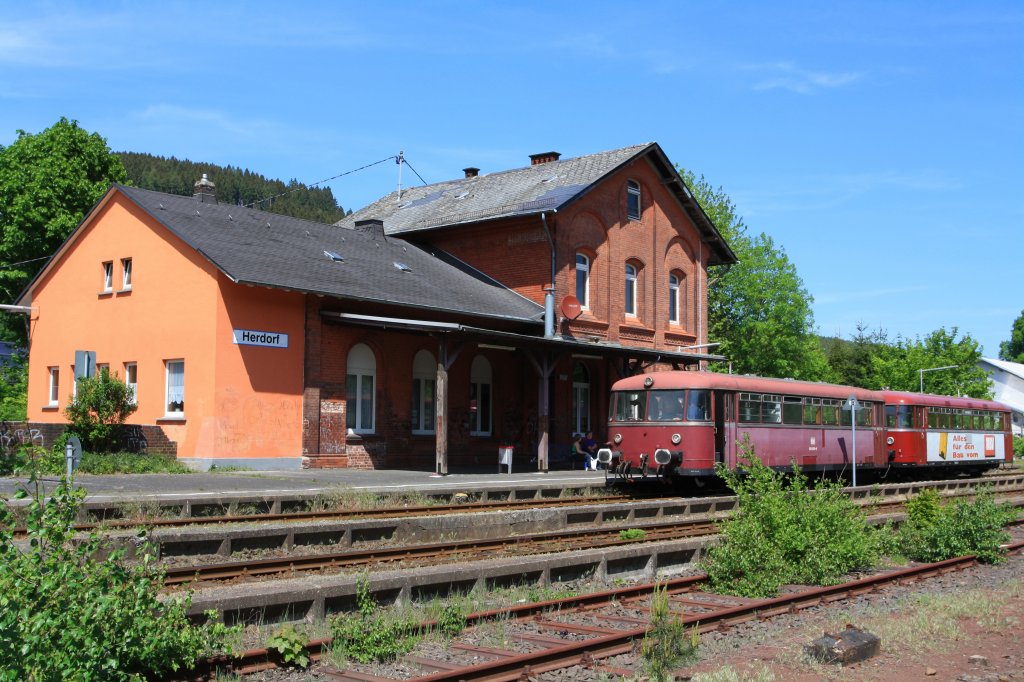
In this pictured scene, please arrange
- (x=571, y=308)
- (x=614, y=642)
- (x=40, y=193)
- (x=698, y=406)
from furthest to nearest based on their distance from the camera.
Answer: (x=40, y=193) < (x=571, y=308) < (x=698, y=406) < (x=614, y=642)

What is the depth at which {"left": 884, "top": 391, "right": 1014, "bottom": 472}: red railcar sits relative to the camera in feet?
93.5

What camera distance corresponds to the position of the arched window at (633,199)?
34.8 m

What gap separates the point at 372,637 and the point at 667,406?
14185 mm

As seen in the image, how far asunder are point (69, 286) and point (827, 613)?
81.7 feet

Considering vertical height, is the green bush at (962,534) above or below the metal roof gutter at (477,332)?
below

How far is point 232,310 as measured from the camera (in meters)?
23.7

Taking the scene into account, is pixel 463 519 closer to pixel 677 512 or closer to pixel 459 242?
pixel 677 512

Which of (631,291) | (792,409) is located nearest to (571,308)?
(631,291)

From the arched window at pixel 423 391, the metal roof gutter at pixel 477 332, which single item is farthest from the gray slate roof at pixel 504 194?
the arched window at pixel 423 391

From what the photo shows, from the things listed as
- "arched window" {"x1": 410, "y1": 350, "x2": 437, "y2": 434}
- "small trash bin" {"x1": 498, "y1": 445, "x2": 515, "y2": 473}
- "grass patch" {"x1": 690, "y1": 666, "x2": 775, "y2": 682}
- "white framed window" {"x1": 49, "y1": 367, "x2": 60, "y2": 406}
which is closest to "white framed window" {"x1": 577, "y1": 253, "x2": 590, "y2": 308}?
"arched window" {"x1": 410, "y1": 350, "x2": 437, "y2": 434}

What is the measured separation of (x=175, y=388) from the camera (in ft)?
81.2

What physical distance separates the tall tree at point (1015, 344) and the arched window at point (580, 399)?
340 feet

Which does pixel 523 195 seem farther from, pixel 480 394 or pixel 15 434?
pixel 15 434

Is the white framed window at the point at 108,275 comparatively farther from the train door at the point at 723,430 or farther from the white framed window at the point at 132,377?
the train door at the point at 723,430
